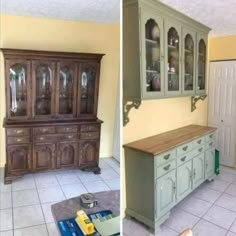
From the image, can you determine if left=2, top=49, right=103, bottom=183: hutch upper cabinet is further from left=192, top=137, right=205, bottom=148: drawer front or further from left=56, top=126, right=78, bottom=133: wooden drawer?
left=192, top=137, right=205, bottom=148: drawer front

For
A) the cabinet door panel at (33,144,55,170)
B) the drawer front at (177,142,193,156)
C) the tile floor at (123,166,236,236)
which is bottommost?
the tile floor at (123,166,236,236)

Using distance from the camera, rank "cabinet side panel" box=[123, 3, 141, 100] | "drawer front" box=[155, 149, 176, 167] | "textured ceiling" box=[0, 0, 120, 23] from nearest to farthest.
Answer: "textured ceiling" box=[0, 0, 120, 23], "cabinet side panel" box=[123, 3, 141, 100], "drawer front" box=[155, 149, 176, 167]

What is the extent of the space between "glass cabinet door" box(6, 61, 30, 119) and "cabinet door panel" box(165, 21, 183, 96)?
2.80 ft

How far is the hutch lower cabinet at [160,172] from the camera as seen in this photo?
4.68ft

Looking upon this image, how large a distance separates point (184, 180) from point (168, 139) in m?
0.36

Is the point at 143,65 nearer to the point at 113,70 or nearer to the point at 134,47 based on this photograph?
the point at 134,47

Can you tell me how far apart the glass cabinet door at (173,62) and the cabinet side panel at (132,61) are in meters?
0.37

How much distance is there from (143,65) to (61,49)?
0.68m

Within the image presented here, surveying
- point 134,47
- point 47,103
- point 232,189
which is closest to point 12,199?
point 47,103

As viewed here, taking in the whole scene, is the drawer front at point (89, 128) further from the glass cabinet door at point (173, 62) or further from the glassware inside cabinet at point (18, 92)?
the glass cabinet door at point (173, 62)

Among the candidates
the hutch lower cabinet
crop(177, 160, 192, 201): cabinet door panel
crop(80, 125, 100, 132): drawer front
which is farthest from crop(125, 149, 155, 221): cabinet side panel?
crop(80, 125, 100, 132): drawer front

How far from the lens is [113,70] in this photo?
0.70 metres

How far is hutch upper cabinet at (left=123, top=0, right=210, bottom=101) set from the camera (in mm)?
1176

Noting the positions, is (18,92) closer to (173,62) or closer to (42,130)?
(42,130)
